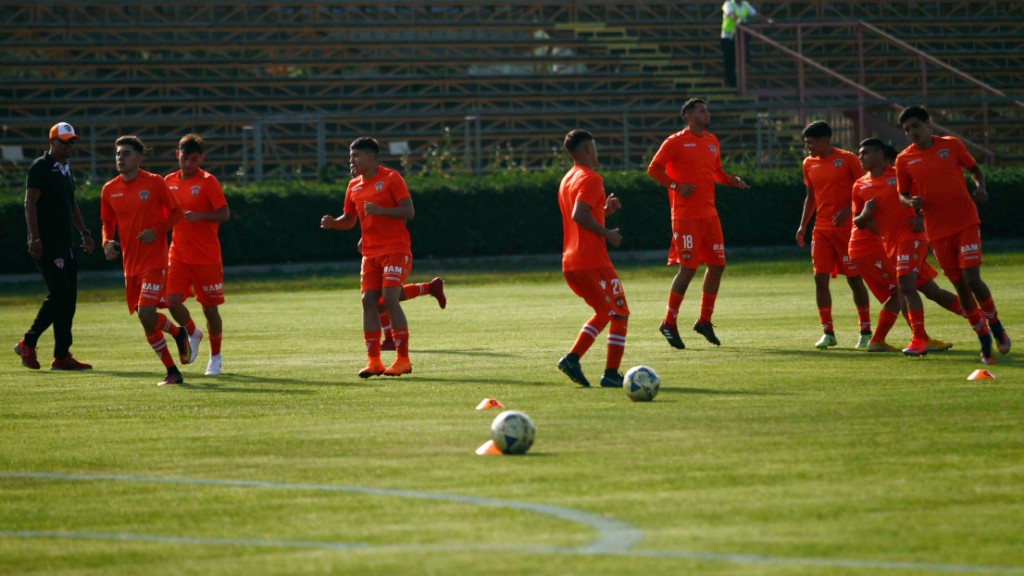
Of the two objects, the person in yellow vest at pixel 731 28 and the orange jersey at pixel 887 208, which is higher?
the person in yellow vest at pixel 731 28

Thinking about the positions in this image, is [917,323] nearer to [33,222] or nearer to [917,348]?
[917,348]

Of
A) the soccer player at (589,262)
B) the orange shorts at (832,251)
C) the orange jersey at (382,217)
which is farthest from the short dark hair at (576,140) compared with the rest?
the orange shorts at (832,251)

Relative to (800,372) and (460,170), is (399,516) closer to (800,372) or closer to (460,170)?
(800,372)

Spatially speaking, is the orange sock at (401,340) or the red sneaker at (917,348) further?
the red sneaker at (917,348)

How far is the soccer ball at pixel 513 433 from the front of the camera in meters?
8.91

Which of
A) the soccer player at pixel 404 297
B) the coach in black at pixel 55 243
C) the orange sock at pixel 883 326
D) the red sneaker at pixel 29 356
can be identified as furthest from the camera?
the soccer player at pixel 404 297

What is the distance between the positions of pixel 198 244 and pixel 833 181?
6.63 m

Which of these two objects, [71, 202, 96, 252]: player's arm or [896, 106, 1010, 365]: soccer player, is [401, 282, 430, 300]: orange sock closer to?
[71, 202, 96, 252]: player's arm

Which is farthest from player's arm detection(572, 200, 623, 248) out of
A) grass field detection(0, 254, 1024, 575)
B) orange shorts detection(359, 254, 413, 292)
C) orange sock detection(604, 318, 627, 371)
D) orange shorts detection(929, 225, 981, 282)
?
orange shorts detection(929, 225, 981, 282)

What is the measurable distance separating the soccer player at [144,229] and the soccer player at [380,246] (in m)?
1.60

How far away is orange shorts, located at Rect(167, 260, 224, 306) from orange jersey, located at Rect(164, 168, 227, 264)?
0.06 meters

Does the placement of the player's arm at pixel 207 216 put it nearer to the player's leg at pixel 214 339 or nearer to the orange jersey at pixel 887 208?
the player's leg at pixel 214 339

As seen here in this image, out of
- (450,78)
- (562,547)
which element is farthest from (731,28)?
(562,547)

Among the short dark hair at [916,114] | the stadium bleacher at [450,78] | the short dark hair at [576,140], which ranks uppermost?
the stadium bleacher at [450,78]
